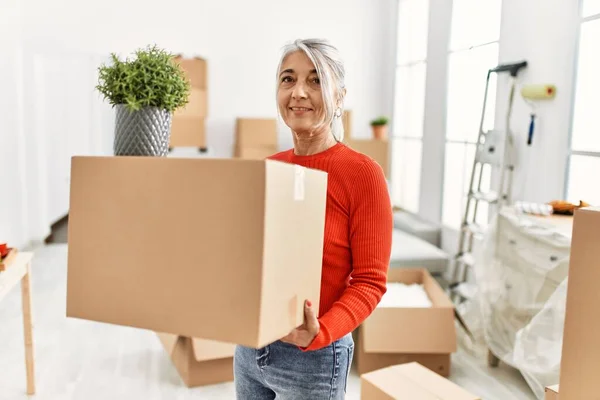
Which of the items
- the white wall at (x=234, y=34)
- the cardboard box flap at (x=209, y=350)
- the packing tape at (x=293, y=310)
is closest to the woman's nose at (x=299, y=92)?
the packing tape at (x=293, y=310)

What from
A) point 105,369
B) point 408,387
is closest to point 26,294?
point 105,369

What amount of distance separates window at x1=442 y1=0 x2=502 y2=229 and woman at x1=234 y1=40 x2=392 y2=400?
2.79 meters

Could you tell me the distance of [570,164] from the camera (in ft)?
9.53

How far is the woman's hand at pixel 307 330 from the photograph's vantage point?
37.9 inches

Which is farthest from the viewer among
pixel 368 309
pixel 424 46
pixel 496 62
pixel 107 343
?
pixel 424 46

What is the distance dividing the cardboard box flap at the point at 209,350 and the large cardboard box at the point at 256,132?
2864 millimetres

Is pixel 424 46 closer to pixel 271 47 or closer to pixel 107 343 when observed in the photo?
pixel 271 47

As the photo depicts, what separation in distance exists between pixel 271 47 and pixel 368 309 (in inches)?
193

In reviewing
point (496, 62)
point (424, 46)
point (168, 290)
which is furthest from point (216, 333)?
point (424, 46)

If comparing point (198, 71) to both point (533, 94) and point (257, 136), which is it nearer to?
point (257, 136)

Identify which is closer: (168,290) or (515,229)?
(168,290)

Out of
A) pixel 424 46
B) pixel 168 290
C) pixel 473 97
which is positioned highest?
pixel 424 46

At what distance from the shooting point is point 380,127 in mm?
5145

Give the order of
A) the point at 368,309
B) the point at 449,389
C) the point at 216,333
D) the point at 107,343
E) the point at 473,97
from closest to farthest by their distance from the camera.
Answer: the point at 216,333 < the point at 368,309 < the point at 449,389 < the point at 107,343 < the point at 473,97
